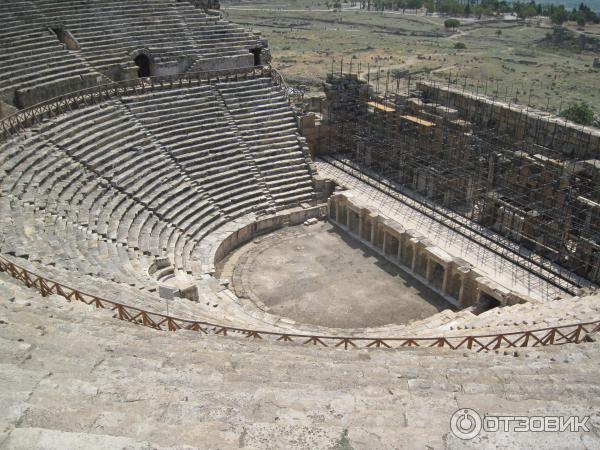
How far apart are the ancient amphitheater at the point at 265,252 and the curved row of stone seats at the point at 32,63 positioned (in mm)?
116

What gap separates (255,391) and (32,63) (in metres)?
22.2

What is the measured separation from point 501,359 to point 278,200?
656 inches

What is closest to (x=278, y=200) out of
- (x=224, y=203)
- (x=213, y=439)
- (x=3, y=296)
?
(x=224, y=203)

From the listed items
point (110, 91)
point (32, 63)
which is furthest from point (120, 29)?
point (32, 63)

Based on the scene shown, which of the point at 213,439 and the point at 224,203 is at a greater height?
the point at 213,439

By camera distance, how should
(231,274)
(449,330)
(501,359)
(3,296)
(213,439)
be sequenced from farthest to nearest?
(231,274)
(449,330)
(3,296)
(501,359)
(213,439)

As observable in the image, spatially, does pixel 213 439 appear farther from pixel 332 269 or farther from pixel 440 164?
pixel 440 164

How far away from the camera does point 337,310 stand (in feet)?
64.4

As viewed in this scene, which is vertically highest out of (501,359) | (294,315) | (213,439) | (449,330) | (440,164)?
(213,439)

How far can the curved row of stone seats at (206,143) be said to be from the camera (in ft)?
81.3

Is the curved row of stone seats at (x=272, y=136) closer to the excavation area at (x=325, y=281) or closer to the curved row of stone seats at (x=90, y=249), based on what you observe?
the excavation area at (x=325, y=281)

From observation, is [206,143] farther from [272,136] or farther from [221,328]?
[221,328]

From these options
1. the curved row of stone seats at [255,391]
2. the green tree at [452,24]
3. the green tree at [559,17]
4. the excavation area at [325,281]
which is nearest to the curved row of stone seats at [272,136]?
the excavation area at [325,281]

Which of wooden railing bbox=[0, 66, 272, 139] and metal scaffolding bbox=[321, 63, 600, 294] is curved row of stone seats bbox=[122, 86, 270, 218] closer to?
wooden railing bbox=[0, 66, 272, 139]
